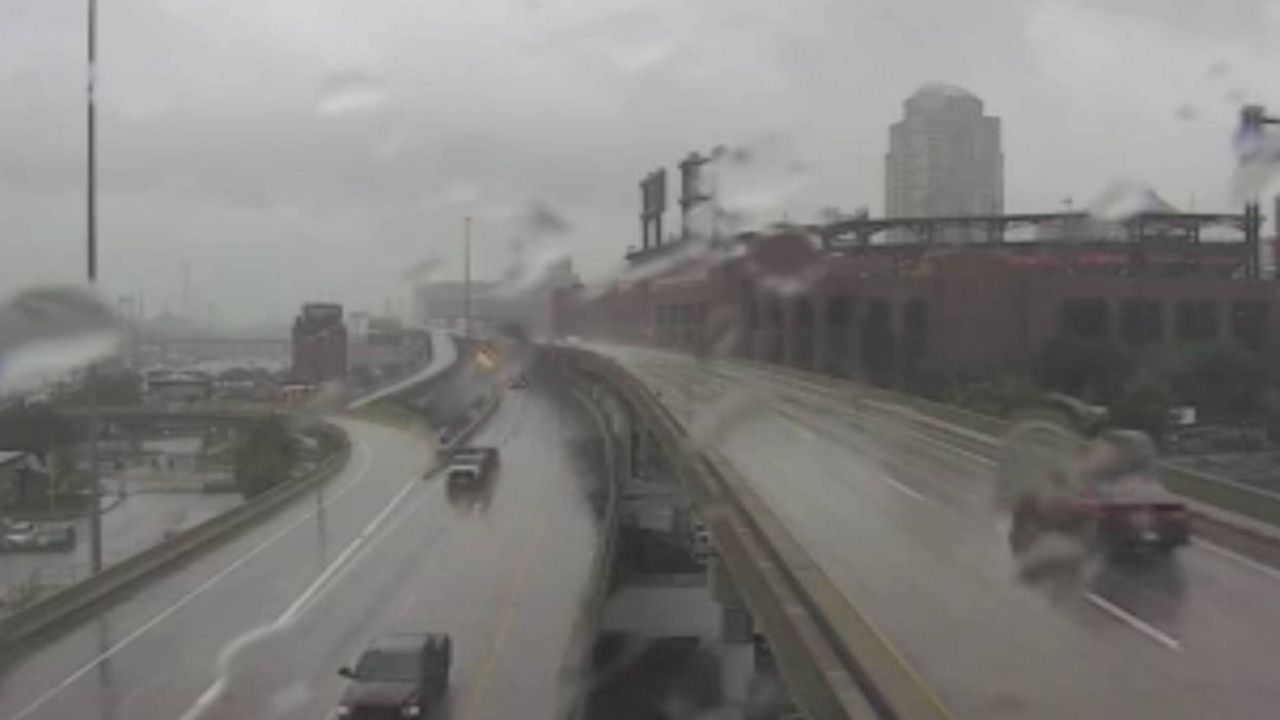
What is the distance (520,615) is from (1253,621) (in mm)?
10174

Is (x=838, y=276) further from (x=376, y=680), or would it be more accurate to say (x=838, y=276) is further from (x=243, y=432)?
(x=376, y=680)

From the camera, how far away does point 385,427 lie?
1962 inches

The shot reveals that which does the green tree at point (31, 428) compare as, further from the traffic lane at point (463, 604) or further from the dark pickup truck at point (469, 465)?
the dark pickup truck at point (469, 465)

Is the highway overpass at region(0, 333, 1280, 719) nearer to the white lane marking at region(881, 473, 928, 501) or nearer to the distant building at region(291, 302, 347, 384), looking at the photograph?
the white lane marking at region(881, 473, 928, 501)

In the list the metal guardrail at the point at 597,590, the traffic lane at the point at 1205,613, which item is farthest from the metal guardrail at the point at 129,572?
the traffic lane at the point at 1205,613

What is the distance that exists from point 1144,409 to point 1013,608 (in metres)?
16.3

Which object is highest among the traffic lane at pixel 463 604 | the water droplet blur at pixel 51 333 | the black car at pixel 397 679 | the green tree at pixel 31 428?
the water droplet blur at pixel 51 333

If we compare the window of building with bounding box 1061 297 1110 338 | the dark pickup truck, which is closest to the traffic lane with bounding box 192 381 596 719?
the dark pickup truck

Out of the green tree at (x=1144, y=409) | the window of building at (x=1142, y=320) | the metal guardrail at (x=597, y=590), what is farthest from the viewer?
the window of building at (x=1142, y=320)

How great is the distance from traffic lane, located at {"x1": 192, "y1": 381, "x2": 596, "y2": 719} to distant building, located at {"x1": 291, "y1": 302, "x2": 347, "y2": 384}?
12.0ft

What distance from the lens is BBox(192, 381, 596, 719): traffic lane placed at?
12508 millimetres

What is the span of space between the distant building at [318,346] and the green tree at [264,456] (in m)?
2.63

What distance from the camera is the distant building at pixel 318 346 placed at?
105ft

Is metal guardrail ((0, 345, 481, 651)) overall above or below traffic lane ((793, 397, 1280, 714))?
below
